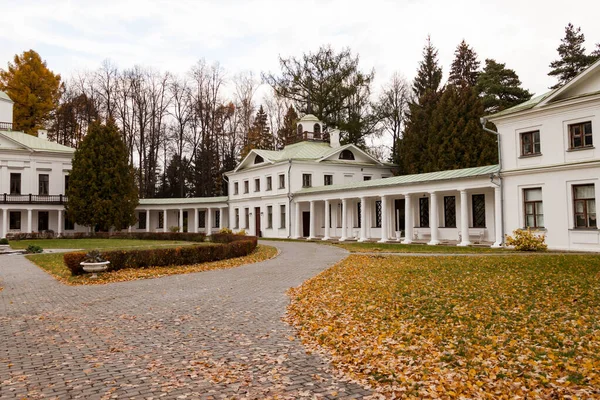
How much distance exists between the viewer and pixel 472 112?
3694cm

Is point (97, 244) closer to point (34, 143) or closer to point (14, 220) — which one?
point (14, 220)

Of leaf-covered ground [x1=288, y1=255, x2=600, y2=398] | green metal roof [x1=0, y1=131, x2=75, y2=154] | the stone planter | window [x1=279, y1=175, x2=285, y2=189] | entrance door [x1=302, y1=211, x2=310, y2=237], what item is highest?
green metal roof [x1=0, y1=131, x2=75, y2=154]

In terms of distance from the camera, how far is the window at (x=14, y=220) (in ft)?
134

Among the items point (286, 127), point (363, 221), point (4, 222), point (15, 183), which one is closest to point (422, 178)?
point (363, 221)

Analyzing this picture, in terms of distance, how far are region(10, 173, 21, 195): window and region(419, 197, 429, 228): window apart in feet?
112

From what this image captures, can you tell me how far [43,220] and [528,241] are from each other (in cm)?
3941

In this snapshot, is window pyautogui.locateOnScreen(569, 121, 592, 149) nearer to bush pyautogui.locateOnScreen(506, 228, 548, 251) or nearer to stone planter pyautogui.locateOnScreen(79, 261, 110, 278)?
bush pyautogui.locateOnScreen(506, 228, 548, 251)

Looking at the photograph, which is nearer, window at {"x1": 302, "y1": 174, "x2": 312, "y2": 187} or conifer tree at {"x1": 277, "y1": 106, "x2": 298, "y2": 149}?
window at {"x1": 302, "y1": 174, "x2": 312, "y2": 187}

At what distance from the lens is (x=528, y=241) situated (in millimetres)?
20297

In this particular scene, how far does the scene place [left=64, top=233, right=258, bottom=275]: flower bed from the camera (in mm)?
14805

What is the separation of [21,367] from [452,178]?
70.9 ft

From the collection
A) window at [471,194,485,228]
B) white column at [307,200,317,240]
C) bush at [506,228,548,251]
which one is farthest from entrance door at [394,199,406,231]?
bush at [506,228,548,251]

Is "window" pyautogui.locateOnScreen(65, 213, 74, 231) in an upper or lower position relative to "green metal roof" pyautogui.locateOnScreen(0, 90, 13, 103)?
lower

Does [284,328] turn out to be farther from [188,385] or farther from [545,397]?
[545,397]
